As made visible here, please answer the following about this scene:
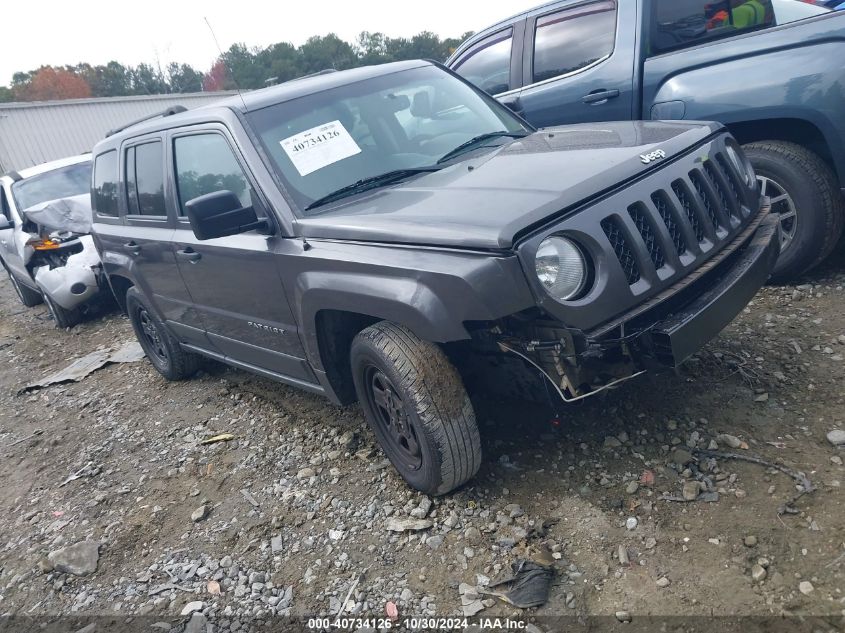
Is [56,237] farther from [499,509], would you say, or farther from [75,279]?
[499,509]

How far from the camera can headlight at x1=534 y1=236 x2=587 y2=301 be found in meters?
2.25

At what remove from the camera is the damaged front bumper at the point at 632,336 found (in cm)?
228

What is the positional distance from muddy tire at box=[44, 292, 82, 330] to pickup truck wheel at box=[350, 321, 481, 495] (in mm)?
5874

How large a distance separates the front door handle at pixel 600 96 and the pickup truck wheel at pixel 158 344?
342 cm

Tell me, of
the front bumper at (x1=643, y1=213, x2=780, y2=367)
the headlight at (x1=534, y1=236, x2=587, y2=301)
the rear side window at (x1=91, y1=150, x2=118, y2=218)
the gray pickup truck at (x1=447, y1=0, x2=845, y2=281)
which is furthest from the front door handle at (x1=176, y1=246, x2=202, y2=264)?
the front bumper at (x1=643, y1=213, x2=780, y2=367)

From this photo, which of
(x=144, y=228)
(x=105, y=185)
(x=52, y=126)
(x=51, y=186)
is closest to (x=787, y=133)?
(x=144, y=228)

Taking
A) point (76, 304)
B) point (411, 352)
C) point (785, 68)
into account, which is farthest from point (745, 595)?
point (76, 304)

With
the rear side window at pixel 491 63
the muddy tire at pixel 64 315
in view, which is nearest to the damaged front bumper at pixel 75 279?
the muddy tire at pixel 64 315

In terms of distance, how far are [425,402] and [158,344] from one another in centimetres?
335

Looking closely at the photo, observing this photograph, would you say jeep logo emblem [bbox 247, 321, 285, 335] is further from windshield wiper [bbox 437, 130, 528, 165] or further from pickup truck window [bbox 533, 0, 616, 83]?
pickup truck window [bbox 533, 0, 616, 83]

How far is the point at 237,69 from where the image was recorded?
3990 millimetres

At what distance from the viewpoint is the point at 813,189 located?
3.69 metres

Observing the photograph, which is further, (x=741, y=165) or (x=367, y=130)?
(x=367, y=130)

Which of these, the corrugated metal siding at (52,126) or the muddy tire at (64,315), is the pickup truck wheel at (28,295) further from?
the corrugated metal siding at (52,126)
